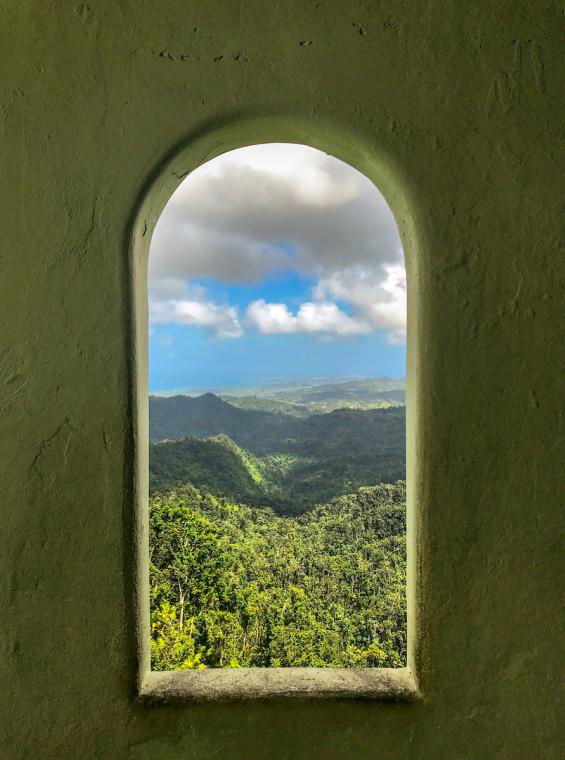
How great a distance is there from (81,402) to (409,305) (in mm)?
1202

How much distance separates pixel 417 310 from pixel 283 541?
9.89ft

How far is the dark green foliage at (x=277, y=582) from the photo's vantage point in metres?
3.57

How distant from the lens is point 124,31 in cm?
149

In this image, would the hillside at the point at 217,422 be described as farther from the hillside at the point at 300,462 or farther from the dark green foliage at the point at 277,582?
the dark green foliage at the point at 277,582

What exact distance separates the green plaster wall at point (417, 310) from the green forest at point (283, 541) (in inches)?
67.3

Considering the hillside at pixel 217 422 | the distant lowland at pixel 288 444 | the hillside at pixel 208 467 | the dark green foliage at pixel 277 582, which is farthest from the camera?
the hillside at pixel 217 422

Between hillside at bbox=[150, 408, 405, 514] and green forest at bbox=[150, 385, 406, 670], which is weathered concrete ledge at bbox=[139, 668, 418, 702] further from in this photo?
hillside at bbox=[150, 408, 405, 514]

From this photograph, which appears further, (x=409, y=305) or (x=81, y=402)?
(x=409, y=305)

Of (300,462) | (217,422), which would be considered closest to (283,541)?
(300,462)

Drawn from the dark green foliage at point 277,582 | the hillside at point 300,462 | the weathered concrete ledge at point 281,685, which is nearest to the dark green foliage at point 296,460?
the hillside at point 300,462

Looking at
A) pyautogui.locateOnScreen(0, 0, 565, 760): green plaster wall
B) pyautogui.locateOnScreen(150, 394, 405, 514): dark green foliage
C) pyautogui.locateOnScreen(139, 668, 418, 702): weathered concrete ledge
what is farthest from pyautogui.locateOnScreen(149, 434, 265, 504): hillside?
pyautogui.locateOnScreen(0, 0, 565, 760): green plaster wall

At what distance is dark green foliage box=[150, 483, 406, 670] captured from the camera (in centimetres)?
357

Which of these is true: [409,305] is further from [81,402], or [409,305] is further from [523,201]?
[81,402]

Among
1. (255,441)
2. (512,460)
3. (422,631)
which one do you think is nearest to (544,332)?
(512,460)
